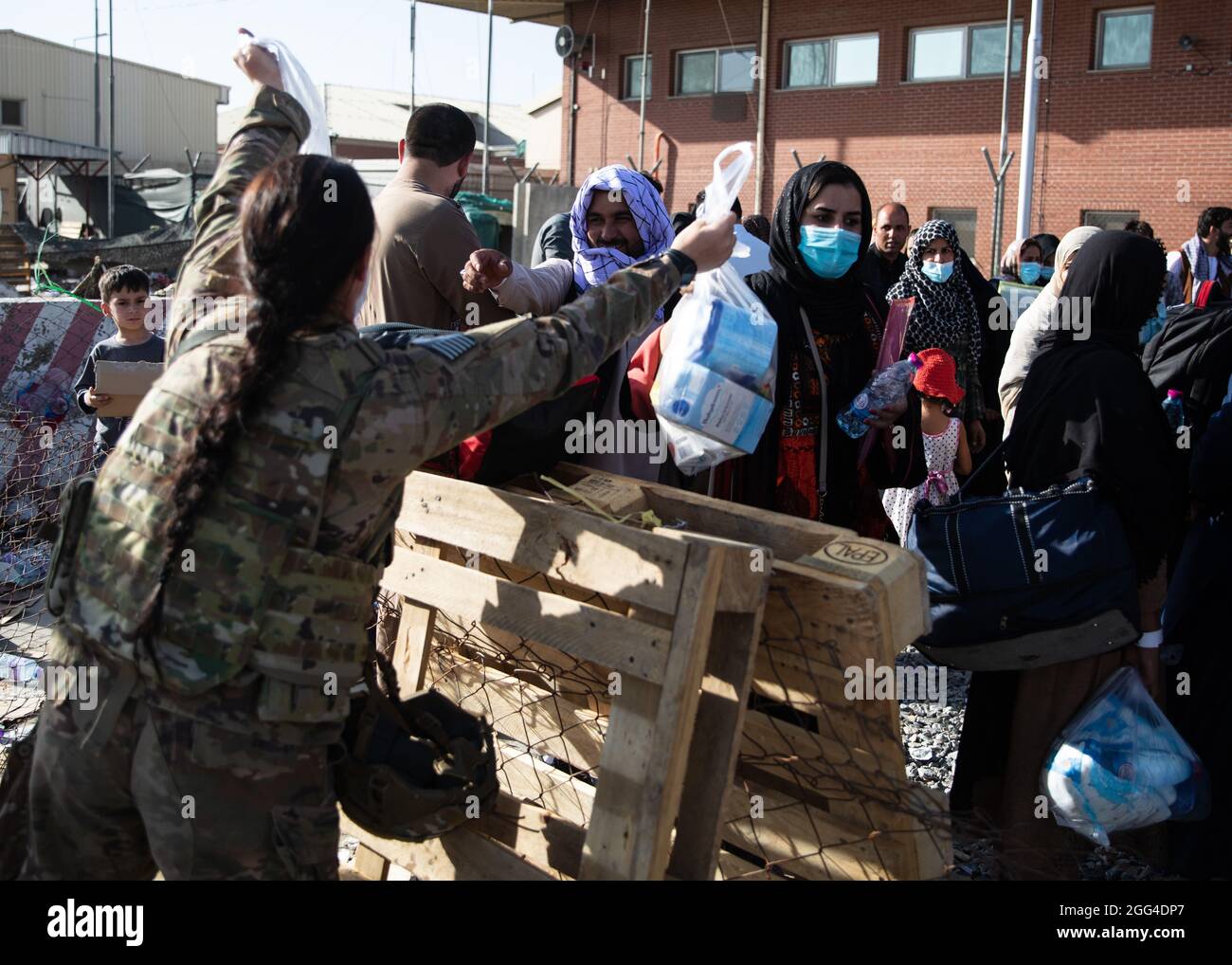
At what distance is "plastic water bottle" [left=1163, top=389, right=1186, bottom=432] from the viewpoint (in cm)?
396

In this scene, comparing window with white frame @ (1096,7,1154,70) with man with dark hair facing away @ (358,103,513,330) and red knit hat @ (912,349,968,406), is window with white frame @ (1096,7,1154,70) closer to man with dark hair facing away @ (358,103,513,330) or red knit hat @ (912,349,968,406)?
red knit hat @ (912,349,968,406)

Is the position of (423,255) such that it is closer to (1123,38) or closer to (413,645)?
(413,645)

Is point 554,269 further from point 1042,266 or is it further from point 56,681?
point 1042,266

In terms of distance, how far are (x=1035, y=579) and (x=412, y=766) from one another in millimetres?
1767

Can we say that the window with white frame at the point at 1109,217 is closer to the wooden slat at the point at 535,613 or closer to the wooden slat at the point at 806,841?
the wooden slat at the point at 806,841

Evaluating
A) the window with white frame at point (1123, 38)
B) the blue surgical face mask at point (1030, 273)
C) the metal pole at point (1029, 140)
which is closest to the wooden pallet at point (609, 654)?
the blue surgical face mask at point (1030, 273)

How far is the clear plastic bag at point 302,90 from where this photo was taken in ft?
8.98

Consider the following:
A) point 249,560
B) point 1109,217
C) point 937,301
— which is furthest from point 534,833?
point 1109,217

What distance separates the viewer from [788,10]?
70.2ft

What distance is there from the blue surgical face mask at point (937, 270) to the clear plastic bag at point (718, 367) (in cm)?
332

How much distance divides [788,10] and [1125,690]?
20.9 metres

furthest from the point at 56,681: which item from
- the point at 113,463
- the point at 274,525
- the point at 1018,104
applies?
the point at 1018,104

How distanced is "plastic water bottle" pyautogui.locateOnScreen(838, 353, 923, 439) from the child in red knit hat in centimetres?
28

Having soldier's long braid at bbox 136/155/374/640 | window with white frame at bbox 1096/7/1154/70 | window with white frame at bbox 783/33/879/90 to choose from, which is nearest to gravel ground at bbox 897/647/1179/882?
soldier's long braid at bbox 136/155/374/640
